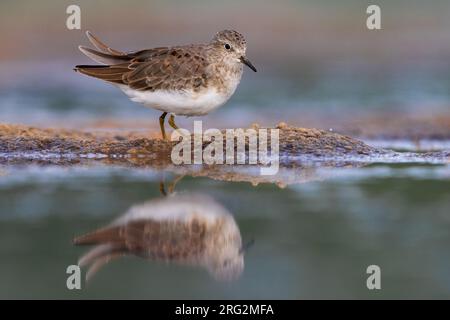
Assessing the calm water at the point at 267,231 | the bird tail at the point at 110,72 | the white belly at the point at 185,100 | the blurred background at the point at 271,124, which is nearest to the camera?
the calm water at the point at 267,231

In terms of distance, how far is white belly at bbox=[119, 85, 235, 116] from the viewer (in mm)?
9570

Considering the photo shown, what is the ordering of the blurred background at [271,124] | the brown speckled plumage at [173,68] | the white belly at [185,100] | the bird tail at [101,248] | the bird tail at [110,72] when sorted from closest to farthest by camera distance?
the blurred background at [271,124] → the bird tail at [101,248] → the white belly at [185,100] → the brown speckled plumage at [173,68] → the bird tail at [110,72]

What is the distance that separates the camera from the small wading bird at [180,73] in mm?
9617

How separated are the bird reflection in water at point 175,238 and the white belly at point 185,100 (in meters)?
2.30

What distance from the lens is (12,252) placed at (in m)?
6.22

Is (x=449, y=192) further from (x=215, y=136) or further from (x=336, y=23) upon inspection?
(x=336, y=23)

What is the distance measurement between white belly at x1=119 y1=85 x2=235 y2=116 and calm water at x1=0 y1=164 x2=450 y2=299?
3.67 ft

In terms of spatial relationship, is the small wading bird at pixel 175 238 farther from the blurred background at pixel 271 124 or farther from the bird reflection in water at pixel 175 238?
the blurred background at pixel 271 124

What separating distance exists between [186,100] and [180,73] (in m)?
0.34

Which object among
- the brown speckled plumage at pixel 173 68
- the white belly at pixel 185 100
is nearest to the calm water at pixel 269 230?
the white belly at pixel 185 100

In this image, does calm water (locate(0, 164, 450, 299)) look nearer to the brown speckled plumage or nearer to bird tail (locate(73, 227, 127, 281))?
bird tail (locate(73, 227, 127, 281))

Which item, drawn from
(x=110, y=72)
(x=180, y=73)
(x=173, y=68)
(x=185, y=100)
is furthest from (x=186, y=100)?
(x=110, y=72)

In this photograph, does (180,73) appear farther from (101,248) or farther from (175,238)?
(101,248)

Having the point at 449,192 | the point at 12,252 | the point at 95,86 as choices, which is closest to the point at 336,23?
the point at 95,86
